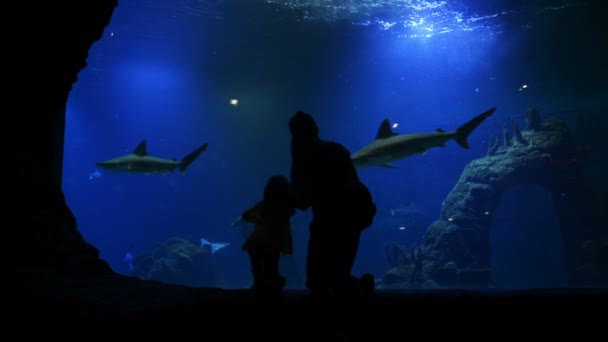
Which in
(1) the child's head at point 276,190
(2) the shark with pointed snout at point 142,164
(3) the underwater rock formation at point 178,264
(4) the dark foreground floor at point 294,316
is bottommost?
(3) the underwater rock formation at point 178,264

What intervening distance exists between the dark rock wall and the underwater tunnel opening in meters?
25.3

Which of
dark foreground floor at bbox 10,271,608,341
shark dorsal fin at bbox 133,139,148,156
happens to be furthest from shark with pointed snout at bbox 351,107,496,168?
shark dorsal fin at bbox 133,139,148,156

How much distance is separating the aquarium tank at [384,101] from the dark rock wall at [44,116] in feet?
7.67

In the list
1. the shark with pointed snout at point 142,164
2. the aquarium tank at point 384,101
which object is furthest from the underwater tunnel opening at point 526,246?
the shark with pointed snout at point 142,164

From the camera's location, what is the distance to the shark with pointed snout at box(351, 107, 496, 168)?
21.8 feet

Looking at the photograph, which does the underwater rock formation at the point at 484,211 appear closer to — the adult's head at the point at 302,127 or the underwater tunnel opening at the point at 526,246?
the underwater tunnel opening at the point at 526,246

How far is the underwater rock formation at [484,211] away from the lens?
56.4 ft

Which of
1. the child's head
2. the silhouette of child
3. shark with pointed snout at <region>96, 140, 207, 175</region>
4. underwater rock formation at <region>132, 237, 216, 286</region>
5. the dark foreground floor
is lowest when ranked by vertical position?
underwater rock formation at <region>132, 237, 216, 286</region>

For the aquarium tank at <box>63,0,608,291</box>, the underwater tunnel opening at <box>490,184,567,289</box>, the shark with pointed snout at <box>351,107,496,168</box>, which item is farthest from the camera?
the underwater tunnel opening at <box>490,184,567,289</box>

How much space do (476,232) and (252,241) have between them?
1762 centimetres

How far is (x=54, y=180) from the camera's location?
20.0 feet

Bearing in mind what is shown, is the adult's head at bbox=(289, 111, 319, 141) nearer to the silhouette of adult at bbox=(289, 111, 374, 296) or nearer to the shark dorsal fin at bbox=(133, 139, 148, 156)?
the silhouette of adult at bbox=(289, 111, 374, 296)

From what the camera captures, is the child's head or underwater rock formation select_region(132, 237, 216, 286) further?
underwater rock formation select_region(132, 237, 216, 286)

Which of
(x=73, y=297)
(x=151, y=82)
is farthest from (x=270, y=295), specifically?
(x=151, y=82)
